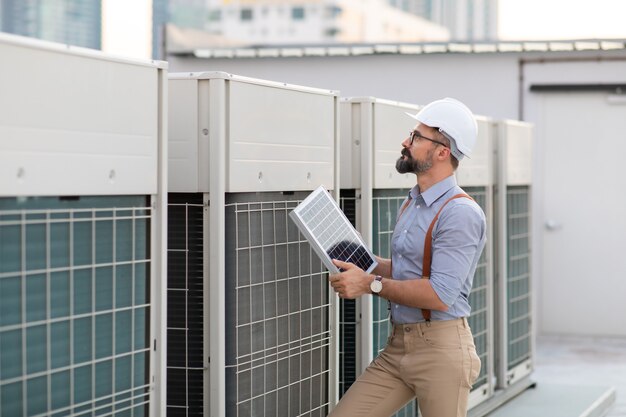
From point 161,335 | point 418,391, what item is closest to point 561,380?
point 418,391

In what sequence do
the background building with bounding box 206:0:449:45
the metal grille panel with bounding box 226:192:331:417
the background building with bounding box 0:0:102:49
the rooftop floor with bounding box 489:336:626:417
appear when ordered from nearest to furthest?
the metal grille panel with bounding box 226:192:331:417
the rooftop floor with bounding box 489:336:626:417
the background building with bounding box 206:0:449:45
the background building with bounding box 0:0:102:49

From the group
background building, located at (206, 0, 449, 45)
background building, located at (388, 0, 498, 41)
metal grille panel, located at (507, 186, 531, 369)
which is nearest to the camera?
metal grille panel, located at (507, 186, 531, 369)

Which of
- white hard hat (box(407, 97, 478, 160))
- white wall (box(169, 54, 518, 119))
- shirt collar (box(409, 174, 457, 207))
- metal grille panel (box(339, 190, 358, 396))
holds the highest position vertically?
A: white wall (box(169, 54, 518, 119))

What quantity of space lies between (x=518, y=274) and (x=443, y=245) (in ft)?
15.4

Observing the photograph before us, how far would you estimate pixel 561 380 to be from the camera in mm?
10008

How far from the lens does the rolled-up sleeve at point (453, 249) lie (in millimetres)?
4336

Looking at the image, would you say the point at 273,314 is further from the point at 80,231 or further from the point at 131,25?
the point at 131,25

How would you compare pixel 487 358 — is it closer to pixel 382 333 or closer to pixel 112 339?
pixel 382 333

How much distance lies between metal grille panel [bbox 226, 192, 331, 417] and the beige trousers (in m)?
0.42

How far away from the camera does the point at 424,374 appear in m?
4.50

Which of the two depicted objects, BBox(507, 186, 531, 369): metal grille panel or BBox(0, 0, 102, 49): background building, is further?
BBox(0, 0, 102, 49): background building

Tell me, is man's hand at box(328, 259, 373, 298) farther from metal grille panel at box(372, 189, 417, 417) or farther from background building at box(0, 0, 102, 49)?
background building at box(0, 0, 102, 49)

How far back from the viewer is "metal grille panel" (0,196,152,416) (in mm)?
3588

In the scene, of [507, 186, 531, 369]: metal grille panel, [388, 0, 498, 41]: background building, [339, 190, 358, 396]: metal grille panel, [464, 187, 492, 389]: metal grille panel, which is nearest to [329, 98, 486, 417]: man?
[339, 190, 358, 396]: metal grille panel
